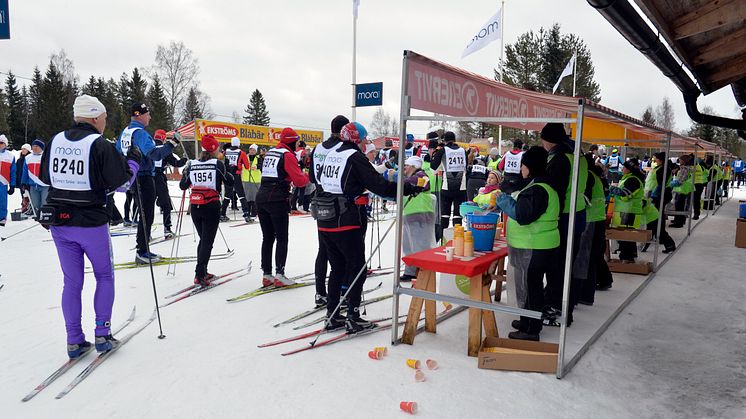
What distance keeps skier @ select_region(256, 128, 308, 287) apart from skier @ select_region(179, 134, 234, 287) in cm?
64

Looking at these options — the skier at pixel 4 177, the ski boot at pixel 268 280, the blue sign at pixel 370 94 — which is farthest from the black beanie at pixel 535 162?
the skier at pixel 4 177

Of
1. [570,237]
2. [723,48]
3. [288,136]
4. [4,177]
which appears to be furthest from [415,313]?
[4,177]

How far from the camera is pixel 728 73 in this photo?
662cm

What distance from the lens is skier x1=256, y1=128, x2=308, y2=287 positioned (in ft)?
18.4

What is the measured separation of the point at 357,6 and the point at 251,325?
13129 mm

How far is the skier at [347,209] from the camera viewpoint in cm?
415

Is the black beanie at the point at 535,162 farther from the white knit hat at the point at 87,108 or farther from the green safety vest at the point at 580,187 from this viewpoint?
the white knit hat at the point at 87,108

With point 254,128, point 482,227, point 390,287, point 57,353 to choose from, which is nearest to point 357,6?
point 254,128

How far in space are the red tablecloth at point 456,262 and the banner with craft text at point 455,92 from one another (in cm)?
124

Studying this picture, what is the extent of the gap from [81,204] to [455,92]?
122 inches

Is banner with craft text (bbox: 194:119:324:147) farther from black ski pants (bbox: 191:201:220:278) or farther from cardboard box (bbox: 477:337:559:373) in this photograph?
cardboard box (bbox: 477:337:559:373)

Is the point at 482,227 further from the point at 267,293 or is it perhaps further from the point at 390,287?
the point at 267,293

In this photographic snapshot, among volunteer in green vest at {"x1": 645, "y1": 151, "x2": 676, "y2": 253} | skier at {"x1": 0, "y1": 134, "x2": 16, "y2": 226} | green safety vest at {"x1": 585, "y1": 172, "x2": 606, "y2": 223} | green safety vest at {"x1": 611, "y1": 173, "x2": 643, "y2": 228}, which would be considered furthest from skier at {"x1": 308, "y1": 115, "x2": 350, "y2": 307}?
skier at {"x1": 0, "y1": 134, "x2": 16, "y2": 226}

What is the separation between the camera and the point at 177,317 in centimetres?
480
